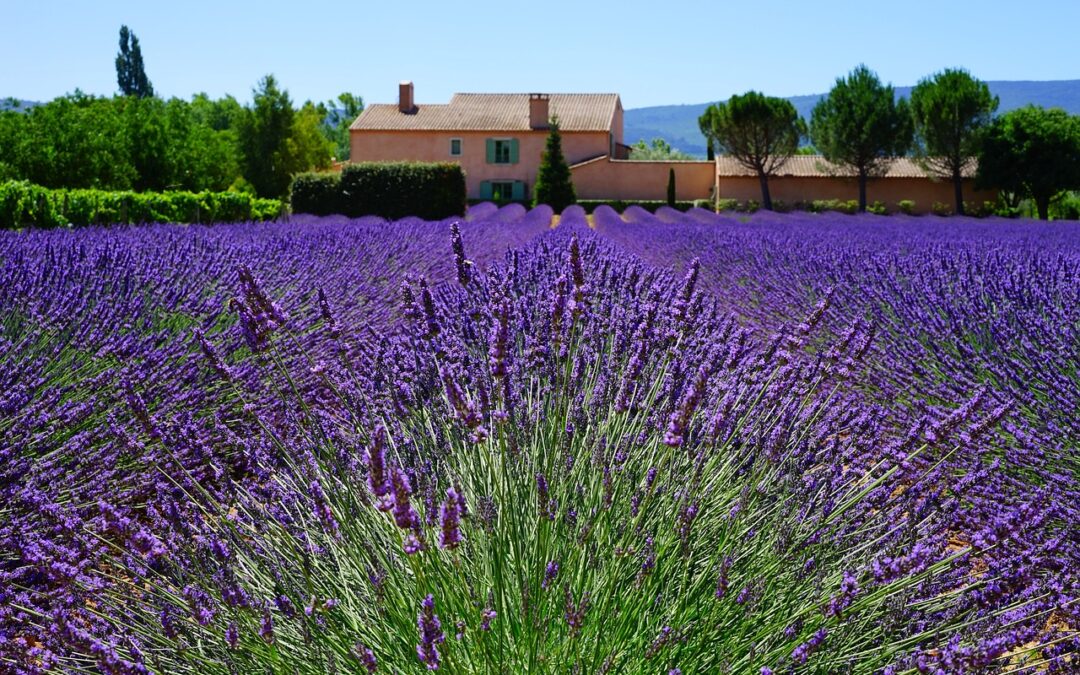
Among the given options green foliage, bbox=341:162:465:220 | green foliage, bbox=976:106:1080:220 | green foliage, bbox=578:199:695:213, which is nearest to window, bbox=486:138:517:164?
green foliage, bbox=578:199:695:213

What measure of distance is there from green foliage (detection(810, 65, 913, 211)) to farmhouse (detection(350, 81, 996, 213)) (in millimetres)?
1576

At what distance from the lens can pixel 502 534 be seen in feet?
6.10

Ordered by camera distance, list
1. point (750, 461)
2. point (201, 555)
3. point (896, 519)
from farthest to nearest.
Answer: point (750, 461) < point (896, 519) < point (201, 555)

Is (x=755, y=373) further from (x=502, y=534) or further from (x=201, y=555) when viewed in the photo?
(x=201, y=555)

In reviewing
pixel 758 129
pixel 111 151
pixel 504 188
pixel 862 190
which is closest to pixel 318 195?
pixel 111 151

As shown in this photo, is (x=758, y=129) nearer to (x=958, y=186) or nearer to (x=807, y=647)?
(x=958, y=186)

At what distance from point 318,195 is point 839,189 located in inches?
959

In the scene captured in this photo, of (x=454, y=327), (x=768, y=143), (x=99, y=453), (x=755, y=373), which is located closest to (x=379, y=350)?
(x=454, y=327)

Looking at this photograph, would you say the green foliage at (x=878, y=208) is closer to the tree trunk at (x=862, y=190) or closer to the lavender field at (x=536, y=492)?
the tree trunk at (x=862, y=190)

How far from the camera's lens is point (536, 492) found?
2365 millimetres

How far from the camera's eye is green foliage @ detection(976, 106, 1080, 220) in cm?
3341

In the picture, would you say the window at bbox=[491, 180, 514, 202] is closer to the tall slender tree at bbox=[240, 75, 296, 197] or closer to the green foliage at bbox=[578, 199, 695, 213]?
the green foliage at bbox=[578, 199, 695, 213]

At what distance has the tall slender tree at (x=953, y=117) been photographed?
3491 cm

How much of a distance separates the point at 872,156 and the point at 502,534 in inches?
1500
